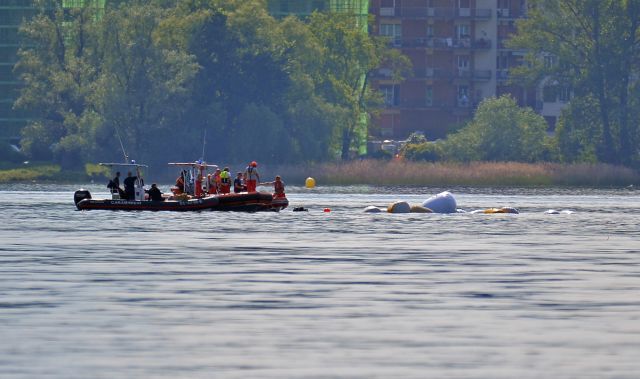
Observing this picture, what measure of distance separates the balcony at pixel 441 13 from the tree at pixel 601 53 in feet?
129

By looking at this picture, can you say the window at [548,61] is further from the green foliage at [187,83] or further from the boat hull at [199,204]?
the boat hull at [199,204]

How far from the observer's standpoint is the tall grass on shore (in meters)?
136

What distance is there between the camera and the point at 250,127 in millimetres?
147625

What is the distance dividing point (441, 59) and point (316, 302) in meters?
161

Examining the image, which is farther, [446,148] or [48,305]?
[446,148]

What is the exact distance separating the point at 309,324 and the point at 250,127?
116877mm

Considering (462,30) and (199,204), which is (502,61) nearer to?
(462,30)

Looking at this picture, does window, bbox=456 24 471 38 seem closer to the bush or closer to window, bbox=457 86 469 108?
window, bbox=457 86 469 108

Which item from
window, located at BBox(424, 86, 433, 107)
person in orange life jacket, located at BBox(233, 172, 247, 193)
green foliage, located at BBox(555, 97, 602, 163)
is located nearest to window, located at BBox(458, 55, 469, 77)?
window, located at BBox(424, 86, 433, 107)

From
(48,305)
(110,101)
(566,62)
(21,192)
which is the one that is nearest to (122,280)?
(48,305)

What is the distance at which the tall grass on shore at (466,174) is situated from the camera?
13600cm

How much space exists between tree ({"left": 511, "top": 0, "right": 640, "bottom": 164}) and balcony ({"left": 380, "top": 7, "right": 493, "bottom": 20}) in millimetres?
39397

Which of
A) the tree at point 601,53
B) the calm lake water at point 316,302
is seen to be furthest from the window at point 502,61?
the calm lake water at point 316,302

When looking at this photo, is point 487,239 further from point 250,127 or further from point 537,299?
point 250,127
